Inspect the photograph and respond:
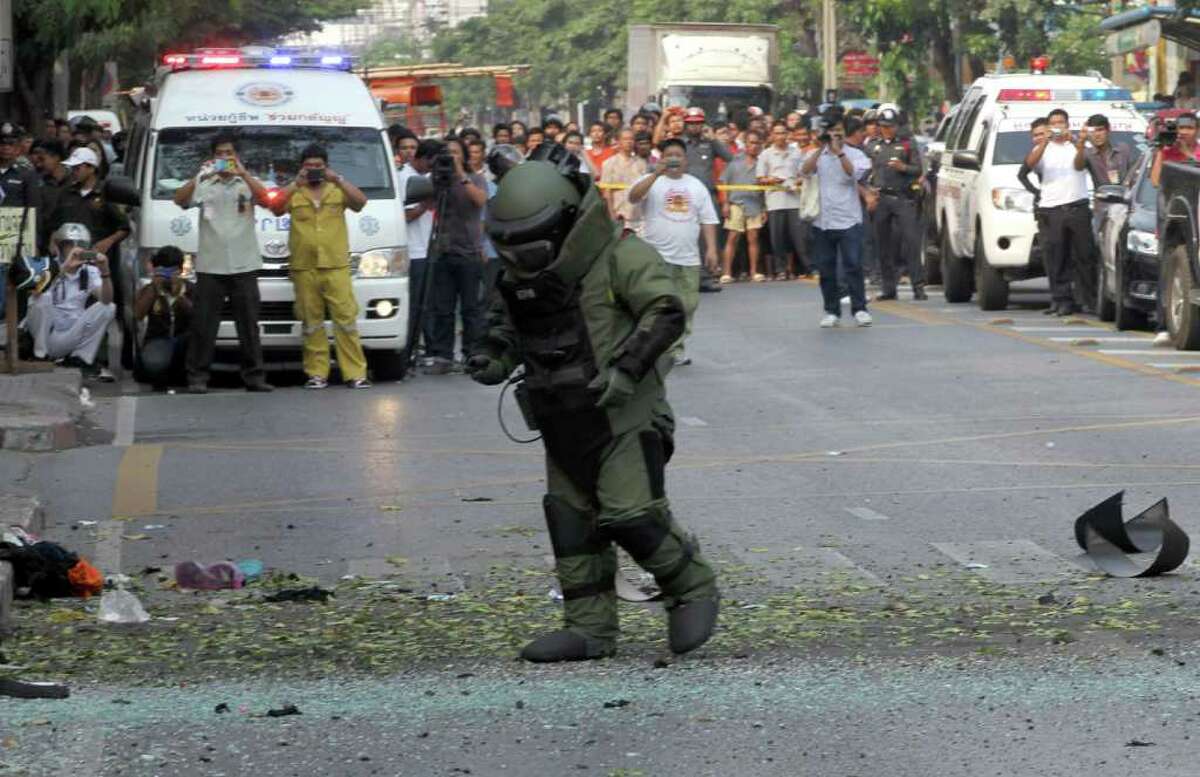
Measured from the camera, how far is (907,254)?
24.9m

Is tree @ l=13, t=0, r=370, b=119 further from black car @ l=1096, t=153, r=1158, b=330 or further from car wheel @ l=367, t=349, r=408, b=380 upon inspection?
black car @ l=1096, t=153, r=1158, b=330

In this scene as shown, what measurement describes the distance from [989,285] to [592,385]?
16.3 metres

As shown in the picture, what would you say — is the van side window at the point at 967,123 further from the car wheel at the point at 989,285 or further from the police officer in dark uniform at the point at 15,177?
the police officer in dark uniform at the point at 15,177

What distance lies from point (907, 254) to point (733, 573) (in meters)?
16.0

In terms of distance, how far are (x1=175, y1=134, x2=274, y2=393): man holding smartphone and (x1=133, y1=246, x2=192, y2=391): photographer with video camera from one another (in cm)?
25

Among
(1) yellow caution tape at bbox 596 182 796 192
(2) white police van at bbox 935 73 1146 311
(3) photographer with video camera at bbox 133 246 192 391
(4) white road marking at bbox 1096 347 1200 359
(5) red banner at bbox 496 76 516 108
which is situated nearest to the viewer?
(3) photographer with video camera at bbox 133 246 192 391

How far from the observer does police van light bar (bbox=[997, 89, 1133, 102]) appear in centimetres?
2342

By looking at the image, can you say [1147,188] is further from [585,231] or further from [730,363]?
[585,231]

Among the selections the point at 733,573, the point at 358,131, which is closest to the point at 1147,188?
the point at 358,131

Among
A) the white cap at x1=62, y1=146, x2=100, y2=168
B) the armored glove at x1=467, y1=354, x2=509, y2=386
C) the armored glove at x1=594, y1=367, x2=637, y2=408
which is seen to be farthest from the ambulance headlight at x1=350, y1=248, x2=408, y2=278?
the armored glove at x1=594, y1=367, x2=637, y2=408

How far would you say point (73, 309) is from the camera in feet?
59.2

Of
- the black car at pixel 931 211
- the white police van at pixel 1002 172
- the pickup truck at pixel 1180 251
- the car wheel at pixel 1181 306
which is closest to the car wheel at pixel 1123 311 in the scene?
the pickup truck at pixel 1180 251

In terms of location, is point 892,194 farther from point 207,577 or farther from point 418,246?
point 207,577

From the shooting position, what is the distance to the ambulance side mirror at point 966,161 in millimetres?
22406
